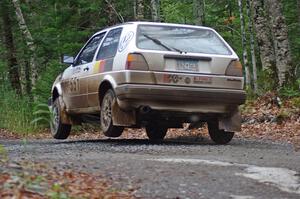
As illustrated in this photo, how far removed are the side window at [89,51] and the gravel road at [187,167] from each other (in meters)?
2.22

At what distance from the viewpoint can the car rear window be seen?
30.2ft

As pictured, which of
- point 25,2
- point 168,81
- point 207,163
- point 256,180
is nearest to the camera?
Result: point 256,180

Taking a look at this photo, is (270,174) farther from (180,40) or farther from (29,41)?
(29,41)

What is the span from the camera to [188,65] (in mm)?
9148

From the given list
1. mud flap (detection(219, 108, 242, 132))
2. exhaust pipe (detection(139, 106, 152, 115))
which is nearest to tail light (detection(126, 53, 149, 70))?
exhaust pipe (detection(139, 106, 152, 115))

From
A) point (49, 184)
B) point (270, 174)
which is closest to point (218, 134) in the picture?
point (270, 174)

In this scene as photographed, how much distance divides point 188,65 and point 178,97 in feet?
1.71

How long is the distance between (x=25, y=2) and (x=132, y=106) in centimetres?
1955

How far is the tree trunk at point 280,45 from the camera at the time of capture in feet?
53.0

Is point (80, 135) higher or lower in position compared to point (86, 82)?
lower

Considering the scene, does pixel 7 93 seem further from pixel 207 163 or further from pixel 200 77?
pixel 207 163

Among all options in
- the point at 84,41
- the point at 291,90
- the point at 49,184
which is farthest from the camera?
the point at 84,41

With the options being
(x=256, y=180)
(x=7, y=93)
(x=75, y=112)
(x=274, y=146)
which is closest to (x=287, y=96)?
(x=274, y=146)

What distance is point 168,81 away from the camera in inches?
354
